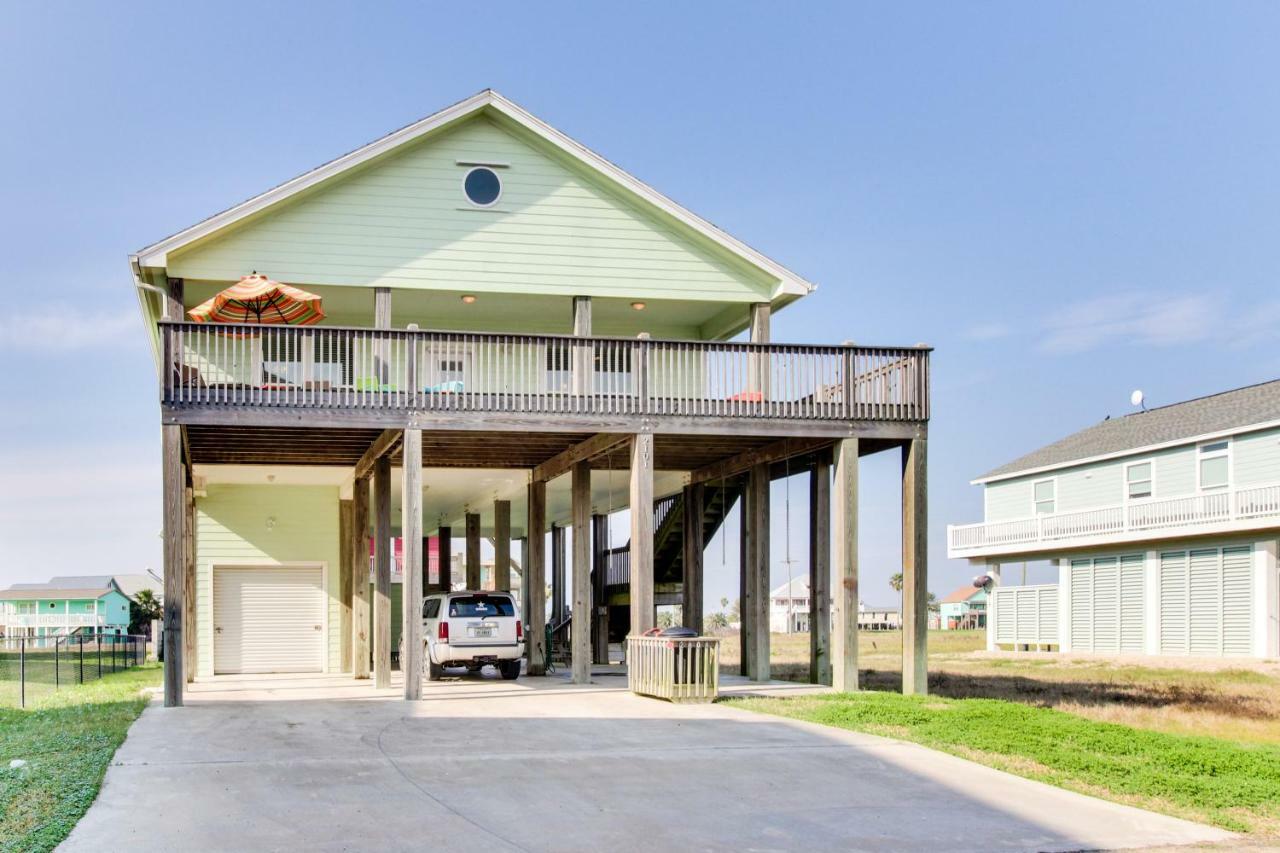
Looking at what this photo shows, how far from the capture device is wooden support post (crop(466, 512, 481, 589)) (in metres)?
33.6

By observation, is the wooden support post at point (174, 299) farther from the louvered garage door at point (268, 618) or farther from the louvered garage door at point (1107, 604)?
the louvered garage door at point (1107, 604)

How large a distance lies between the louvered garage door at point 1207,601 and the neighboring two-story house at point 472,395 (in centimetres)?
1622

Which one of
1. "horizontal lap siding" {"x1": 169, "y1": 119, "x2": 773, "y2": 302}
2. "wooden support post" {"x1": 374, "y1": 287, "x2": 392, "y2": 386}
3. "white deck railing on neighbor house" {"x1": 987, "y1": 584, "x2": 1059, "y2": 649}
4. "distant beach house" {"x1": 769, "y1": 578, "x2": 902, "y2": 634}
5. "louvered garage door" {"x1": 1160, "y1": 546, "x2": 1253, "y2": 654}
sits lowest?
"distant beach house" {"x1": 769, "y1": 578, "x2": 902, "y2": 634}

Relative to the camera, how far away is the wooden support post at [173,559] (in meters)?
17.3

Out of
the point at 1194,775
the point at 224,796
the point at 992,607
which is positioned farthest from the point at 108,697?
the point at 992,607

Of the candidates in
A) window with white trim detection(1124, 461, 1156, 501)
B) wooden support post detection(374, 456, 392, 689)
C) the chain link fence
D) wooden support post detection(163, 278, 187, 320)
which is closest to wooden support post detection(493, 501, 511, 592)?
wooden support post detection(374, 456, 392, 689)

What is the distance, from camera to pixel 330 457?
923 inches

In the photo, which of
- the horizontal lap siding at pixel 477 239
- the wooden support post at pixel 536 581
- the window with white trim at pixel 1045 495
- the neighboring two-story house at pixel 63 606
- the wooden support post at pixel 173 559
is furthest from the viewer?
the neighboring two-story house at pixel 63 606

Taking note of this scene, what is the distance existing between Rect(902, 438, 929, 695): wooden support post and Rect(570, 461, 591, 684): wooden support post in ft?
16.8

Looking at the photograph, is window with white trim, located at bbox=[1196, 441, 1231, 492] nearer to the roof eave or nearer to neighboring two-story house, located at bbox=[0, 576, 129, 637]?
the roof eave

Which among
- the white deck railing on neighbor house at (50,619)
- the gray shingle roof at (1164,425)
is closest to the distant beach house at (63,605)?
the white deck railing on neighbor house at (50,619)

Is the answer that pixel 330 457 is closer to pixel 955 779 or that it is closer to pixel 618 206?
pixel 618 206

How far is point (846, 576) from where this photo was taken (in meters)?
19.7

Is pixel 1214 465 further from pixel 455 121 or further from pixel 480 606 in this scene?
pixel 455 121
